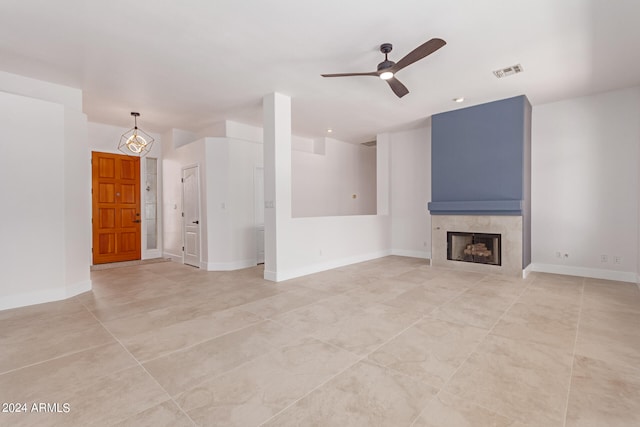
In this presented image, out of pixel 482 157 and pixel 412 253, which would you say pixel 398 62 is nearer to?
pixel 482 157

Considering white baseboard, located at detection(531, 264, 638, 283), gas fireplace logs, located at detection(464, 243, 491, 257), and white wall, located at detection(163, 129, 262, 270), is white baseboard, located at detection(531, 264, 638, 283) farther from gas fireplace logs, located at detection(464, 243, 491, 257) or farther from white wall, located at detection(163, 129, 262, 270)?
white wall, located at detection(163, 129, 262, 270)

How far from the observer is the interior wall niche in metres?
7.83

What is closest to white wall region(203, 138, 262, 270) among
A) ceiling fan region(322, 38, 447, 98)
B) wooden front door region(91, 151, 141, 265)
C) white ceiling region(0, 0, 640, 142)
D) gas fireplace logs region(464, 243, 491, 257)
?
white ceiling region(0, 0, 640, 142)

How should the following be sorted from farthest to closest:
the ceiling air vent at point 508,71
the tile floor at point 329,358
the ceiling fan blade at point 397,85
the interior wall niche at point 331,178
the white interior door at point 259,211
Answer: the interior wall niche at point 331,178
the white interior door at point 259,211
the ceiling air vent at point 508,71
the ceiling fan blade at point 397,85
the tile floor at point 329,358

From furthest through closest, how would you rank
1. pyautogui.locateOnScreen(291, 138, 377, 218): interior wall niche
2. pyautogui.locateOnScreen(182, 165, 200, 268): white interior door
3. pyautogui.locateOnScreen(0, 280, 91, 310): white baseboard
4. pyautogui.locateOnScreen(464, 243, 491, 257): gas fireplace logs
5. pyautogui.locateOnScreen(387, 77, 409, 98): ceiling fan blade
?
pyautogui.locateOnScreen(291, 138, 377, 218): interior wall niche < pyautogui.locateOnScreen(182, 165, 200, 268): white interior door < pyautogui.locateOnScreen(464, 243, 491, 257): gas fireplace logs < pyautogui.locateOnScreen(0, 280, 91, 310): white baseboard < pyautogui.locateOnScreen(387, 77, 409, 98): ceiling fan blade

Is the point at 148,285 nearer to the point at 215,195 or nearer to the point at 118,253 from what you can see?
the point at 215,195

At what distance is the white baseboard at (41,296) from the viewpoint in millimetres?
3646

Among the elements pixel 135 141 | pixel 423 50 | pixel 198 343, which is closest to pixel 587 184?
pixel 423 50

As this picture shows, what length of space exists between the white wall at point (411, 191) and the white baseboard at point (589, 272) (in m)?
2.21

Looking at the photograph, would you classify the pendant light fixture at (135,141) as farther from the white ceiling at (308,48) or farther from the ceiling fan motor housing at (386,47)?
the ceiling fan motor housing at (386,47)

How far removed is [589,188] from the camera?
5012 mm

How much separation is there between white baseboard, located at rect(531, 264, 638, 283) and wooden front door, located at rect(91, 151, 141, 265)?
8564 millimetres

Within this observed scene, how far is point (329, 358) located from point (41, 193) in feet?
14.2

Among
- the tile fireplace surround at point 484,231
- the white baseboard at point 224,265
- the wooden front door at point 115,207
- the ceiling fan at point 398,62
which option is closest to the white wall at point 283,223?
the white baseboard at point 224,265
